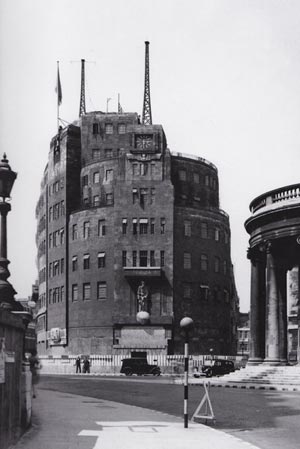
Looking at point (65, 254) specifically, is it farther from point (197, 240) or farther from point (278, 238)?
point (278, 238)

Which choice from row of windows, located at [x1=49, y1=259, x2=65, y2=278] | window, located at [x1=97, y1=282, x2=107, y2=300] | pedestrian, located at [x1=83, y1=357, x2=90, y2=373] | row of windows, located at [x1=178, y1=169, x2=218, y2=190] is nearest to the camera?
pedestrian, located at [x1=83, y1=357, x2=90, y2=373]

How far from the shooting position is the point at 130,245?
278ft

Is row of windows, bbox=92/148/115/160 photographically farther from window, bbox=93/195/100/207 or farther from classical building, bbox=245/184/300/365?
classical building, bbox=245/184/300/365

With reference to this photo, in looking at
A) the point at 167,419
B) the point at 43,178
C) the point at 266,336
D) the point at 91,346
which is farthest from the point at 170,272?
the point at 167,419

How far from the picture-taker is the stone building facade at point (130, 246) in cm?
8388

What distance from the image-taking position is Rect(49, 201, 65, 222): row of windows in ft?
303

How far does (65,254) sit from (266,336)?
47.4 metres

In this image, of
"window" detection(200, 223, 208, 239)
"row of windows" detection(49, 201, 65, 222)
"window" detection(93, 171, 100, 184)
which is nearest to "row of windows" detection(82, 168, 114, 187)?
"window" detection(93, 171, 100, 184)

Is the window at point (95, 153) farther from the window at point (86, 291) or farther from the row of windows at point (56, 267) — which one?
the window at point (86, 291)

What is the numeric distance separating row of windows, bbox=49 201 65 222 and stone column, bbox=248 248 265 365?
45.9m

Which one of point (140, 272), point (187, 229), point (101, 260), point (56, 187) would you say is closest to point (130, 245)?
point (140, 272)

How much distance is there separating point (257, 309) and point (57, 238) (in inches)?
1881

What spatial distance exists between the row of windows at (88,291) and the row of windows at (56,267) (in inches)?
138

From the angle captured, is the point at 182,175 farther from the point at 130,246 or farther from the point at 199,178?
the point at 130,246
